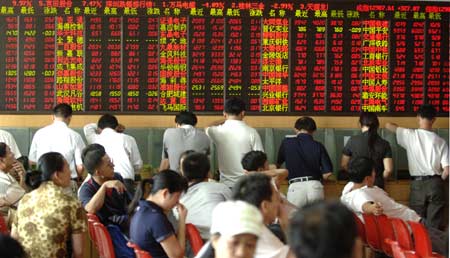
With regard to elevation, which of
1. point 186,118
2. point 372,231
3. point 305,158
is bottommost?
point 372,231

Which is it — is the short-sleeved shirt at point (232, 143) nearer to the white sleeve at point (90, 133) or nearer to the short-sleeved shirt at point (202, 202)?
the white sleeve at point (90, 133)

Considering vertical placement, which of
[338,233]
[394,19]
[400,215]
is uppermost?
[394,19]

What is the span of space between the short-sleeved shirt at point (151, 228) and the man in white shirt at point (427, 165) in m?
3.90

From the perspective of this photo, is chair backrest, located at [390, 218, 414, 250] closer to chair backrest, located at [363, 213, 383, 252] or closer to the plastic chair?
the plastic chair

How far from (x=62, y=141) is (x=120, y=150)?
21.7 inches

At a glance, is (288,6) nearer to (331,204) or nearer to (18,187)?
(18,187)

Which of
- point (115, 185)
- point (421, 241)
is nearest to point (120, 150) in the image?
point (115, 185)

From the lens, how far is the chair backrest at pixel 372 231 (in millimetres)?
5035

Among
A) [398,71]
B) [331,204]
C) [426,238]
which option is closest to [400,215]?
[426,238]

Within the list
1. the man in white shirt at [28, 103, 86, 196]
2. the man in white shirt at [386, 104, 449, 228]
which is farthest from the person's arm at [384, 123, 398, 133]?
the man in white shirt at [28, 103, 86, 196]

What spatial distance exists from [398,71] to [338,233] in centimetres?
646

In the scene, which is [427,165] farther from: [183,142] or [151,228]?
[151,228]

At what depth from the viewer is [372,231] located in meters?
5.05

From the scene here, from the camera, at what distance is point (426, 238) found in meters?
4.16
